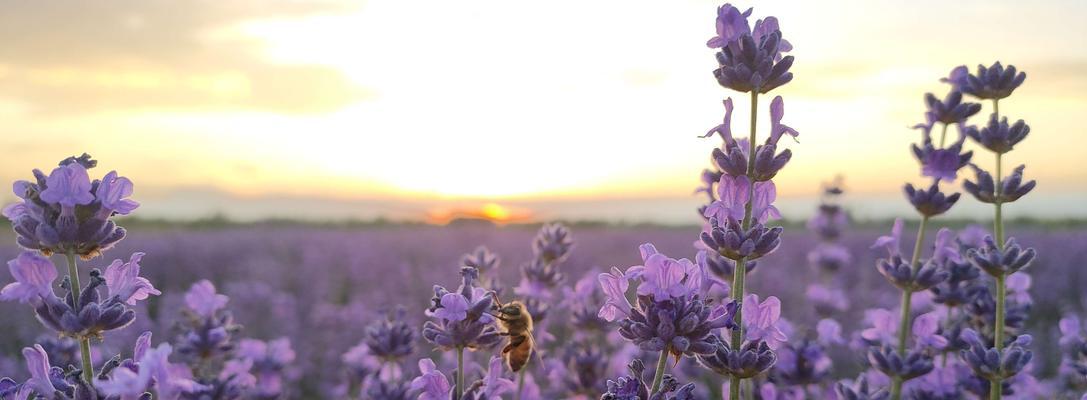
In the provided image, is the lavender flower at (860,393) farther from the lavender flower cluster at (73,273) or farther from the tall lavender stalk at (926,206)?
the lavender flower cluster at (73,273)

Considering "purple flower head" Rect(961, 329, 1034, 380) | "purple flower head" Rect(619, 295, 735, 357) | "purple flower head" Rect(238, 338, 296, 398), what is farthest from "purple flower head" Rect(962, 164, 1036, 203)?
"purple flower head" Rect(238, 338, 296, 398)

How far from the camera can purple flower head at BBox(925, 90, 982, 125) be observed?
2.38 m

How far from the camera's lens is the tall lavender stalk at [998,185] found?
224cm

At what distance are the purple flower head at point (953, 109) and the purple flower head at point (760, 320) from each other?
1011 millimetres

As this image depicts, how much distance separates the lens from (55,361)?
7.81 ft

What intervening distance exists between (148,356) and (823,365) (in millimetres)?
2399

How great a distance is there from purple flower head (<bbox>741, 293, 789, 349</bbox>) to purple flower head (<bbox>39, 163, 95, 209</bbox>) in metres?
1.32

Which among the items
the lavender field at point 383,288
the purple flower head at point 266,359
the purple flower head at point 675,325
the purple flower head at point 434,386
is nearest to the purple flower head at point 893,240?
the lavender field at point 383,288

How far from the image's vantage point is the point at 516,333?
7.77 ft

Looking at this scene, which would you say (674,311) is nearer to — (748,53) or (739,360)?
(739,360)

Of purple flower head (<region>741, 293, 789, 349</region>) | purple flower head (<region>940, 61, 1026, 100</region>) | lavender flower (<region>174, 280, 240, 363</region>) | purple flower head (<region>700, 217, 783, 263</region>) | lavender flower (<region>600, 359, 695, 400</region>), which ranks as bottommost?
lavender flower (<region>174, 280, 240, 363</region>)

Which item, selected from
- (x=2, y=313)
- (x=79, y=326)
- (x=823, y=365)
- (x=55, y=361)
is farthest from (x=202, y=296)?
(x=2, y=313)

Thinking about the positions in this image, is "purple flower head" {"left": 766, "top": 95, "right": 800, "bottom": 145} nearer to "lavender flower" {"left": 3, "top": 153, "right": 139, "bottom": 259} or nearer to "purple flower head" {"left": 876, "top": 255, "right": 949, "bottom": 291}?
"purple flower head" {"left": 876, "top": 255, "right": 949, "bottom": 291}

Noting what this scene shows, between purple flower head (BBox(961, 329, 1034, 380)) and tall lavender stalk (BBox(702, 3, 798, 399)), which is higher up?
tall lavender stalk (BBox(702, 3, 798, 399))
